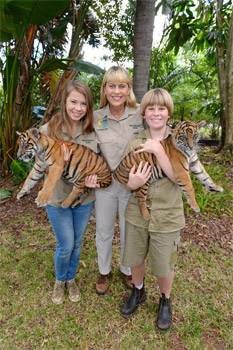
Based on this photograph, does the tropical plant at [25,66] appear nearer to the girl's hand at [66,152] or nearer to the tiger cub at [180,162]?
the girl's hand at [66,152]

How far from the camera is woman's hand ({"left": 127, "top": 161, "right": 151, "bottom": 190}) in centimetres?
218

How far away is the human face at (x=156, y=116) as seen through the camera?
215 cm

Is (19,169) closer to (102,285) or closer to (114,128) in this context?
(102,285)

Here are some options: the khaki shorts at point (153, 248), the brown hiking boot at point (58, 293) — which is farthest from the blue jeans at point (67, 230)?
the khaki shorts at point (153, 248)

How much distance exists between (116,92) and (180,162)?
24.0 inches

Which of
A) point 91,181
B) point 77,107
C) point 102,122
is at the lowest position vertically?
point 91,181

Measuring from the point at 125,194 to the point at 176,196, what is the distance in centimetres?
39

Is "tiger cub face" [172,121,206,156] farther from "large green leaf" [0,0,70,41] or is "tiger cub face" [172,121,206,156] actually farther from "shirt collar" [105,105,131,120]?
"large green leaf" [0,0,70,41]

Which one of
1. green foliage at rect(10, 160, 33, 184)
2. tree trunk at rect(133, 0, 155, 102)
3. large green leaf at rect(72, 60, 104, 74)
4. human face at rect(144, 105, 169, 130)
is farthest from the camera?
green foliage at rect(10, 160, 33, 184)

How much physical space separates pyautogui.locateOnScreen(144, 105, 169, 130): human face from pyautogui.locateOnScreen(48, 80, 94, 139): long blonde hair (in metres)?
0.40

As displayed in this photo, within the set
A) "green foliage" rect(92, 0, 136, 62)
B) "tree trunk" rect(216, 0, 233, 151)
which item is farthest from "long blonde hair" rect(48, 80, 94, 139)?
"green foliage" rect(92, 0, 136, 62)

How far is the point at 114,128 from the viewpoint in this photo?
2.44 m

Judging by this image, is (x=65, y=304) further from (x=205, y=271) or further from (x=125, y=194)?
(x=205, y=271)

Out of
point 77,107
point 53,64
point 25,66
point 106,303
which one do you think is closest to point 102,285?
point 106,303
